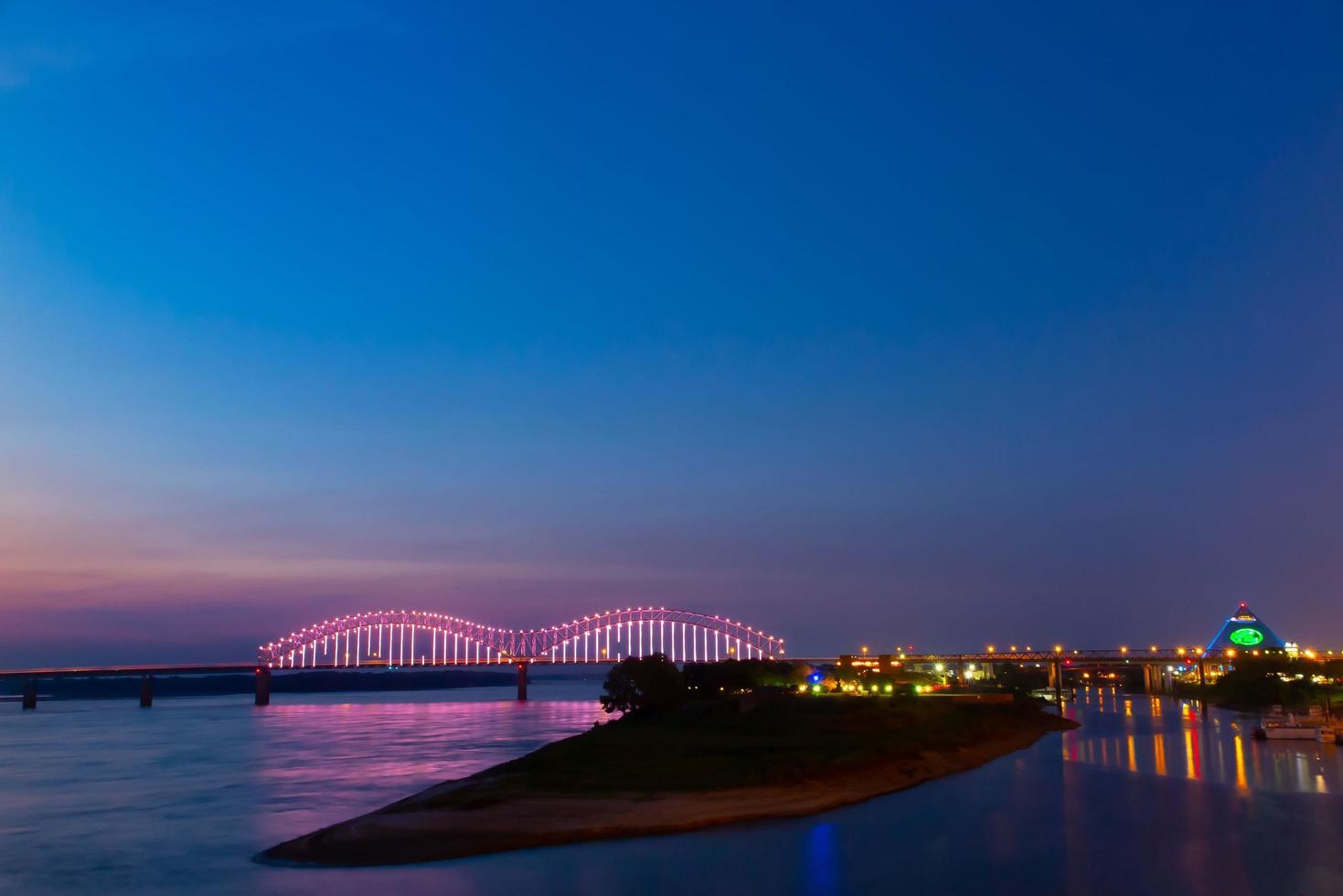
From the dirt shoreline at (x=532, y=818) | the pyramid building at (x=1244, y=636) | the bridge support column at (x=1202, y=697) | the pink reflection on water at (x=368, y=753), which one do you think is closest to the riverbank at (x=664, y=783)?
the dirt shoreline at (x=532, y=818)

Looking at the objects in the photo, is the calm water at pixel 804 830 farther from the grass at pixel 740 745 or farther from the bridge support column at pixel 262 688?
the bridge support column at pixel 262 688

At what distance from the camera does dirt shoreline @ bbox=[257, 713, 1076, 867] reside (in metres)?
27.3

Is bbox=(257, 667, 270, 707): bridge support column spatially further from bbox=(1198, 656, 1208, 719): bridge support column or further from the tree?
bbox=(1198, 656, 1208, 719): bridge support column

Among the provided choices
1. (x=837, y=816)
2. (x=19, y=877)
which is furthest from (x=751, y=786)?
(x=19, y=877)

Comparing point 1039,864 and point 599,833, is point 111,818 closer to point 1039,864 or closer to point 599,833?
point 599,833

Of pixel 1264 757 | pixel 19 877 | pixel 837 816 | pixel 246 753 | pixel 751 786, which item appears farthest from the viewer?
pixel 246 753

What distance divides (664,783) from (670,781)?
16.2 inches

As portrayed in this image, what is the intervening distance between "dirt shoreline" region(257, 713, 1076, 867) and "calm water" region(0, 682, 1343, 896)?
37.3 inches

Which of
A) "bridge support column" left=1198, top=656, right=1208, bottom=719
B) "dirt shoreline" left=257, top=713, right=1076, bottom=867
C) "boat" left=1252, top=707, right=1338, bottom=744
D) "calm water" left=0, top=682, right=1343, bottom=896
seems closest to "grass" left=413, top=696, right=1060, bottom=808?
"dirt shoreline" left=257, top=713, right=1076, bottom=867

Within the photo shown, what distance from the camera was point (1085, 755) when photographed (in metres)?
55.2

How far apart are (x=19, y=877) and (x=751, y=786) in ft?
70.4

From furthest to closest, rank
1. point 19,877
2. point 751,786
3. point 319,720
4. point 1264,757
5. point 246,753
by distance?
point 319,720
point 246,753
point 1264,757
point 751,786
point 19,877

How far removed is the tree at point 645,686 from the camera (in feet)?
244

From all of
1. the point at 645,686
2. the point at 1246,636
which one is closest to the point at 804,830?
the point at 645,686
